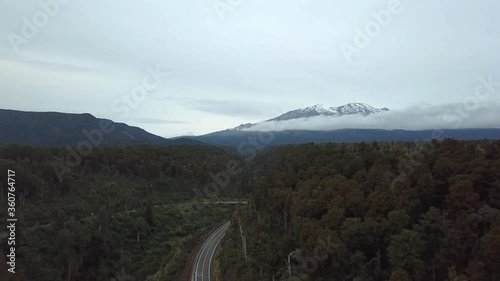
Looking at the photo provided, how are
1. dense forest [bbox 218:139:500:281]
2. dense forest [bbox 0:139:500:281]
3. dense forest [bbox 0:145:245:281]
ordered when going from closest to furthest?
dense forest [bbox 218:139:500:281] < dense forest [bbox 0:139:500:281] < dense forest [bbox 0:145:245:281]

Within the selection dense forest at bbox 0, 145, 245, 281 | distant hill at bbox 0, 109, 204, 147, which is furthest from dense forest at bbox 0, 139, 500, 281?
distant hill at bbox 0, 109, 204, 147

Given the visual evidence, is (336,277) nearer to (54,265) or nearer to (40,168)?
(54,265)

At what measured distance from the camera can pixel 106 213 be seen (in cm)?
4931

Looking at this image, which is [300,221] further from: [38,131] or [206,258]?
[38,131]

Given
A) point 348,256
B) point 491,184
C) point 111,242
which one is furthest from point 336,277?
point 111,242

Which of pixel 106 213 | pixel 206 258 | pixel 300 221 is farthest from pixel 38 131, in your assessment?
pixel 300 221

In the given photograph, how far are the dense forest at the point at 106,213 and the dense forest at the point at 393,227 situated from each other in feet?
42.4

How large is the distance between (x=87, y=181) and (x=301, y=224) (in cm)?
4583

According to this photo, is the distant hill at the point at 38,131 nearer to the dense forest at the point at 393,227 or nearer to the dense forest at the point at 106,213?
the dense forest at the point at 106,213

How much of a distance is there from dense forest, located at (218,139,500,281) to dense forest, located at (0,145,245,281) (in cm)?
1293

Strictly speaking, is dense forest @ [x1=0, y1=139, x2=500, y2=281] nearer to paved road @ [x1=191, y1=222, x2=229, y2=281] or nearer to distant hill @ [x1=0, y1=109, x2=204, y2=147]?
paved road @ [x1=191, y1=222, x2=229, y2=281]

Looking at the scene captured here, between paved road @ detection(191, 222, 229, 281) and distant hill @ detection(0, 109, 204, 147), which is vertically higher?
distant hill @ detection(0, 109, 204, 147)

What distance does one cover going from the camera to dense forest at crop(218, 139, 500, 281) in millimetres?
21547

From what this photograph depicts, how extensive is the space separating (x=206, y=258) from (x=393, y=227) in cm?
2327
